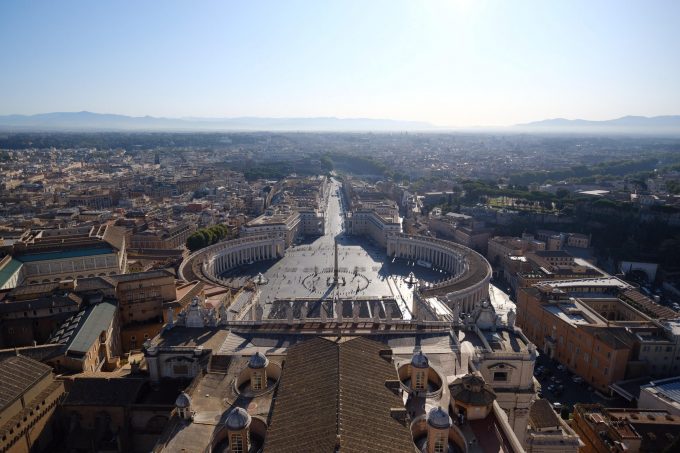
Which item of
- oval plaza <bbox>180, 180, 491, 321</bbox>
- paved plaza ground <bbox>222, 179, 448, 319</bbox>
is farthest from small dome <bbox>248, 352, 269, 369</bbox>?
paved plaza ground <bbox>222, 179, 448, 319</bbox>

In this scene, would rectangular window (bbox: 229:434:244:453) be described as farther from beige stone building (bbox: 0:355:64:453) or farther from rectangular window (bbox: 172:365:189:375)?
beige stone building (bbox: 0:355:64:453)

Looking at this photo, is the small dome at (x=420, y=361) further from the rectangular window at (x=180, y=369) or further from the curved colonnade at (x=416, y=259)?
the curved colonnade at (x=416, y=259)

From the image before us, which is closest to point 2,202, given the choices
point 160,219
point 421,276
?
point 160,219

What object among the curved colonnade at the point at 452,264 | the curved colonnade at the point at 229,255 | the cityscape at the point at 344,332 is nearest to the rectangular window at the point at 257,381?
the cityscape at the point at 344,332

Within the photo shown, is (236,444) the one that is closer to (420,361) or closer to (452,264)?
(420,361)

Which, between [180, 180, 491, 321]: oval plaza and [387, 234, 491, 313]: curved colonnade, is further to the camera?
[387, 234, 491, 313]: curved colonnade

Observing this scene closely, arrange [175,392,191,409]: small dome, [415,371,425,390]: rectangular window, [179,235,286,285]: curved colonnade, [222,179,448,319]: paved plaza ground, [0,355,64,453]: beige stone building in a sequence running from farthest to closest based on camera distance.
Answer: [179,235,286,285]: curved colonnade → [222,179,448,319]: paved plaza ground → [0,355,64,453]: beige stone building → [415,371,425,390]: rectangular window → [175,392,191,409]: small dome
